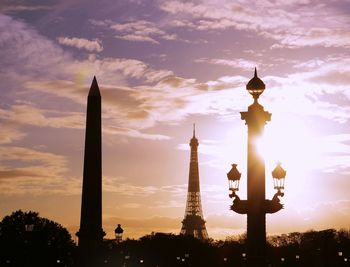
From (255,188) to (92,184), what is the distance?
153 feet

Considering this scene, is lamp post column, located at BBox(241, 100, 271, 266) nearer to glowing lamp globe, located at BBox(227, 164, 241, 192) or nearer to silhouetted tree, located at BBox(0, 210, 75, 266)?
glowing lamp globe, located at BBox(227, 164, 241, 192)

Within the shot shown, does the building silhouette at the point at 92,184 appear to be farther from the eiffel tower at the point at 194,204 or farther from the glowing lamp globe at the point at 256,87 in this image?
the eiffel tower at the point at 194,204

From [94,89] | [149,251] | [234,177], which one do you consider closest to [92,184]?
[94,89]

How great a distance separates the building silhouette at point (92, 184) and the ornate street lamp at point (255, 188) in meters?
45.2

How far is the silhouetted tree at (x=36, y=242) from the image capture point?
4235 inches

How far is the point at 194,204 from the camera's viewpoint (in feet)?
591

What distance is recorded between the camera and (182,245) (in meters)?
135

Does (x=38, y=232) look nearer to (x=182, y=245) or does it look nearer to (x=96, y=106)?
(x=182, y=245)

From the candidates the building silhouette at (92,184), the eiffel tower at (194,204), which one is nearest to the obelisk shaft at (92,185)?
the building silhouette at (92,184)

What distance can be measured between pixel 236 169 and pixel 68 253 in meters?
→ 99.3

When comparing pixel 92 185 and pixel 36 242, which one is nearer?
pixel 92 185

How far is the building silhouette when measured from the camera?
6266 centimetres

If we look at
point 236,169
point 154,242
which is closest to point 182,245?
point 154,242

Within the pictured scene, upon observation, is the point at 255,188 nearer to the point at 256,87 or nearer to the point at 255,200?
the point at 255,200
